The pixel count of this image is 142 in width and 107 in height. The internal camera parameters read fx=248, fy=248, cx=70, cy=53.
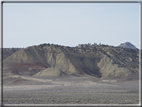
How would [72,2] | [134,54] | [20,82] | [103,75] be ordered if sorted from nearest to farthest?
[72,2], [20,82], [103,75], [134,54]

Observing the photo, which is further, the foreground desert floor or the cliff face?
the cliff face

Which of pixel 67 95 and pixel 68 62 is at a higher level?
pixel 68 62

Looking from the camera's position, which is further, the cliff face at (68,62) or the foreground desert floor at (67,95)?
the cliff face at (68,62)

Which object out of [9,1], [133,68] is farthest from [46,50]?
[9,1]

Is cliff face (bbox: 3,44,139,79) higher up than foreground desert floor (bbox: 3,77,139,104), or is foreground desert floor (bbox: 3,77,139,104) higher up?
cliff face (bbox: 3,44,139,79)

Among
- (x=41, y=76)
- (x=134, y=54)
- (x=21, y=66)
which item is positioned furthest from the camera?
(x=134, y=54)

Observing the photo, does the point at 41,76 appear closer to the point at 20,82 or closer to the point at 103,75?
the point at 20,82

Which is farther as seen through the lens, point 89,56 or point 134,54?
point 134,54

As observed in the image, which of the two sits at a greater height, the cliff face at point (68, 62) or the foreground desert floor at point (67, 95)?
the cliff face at point (68, 62)
